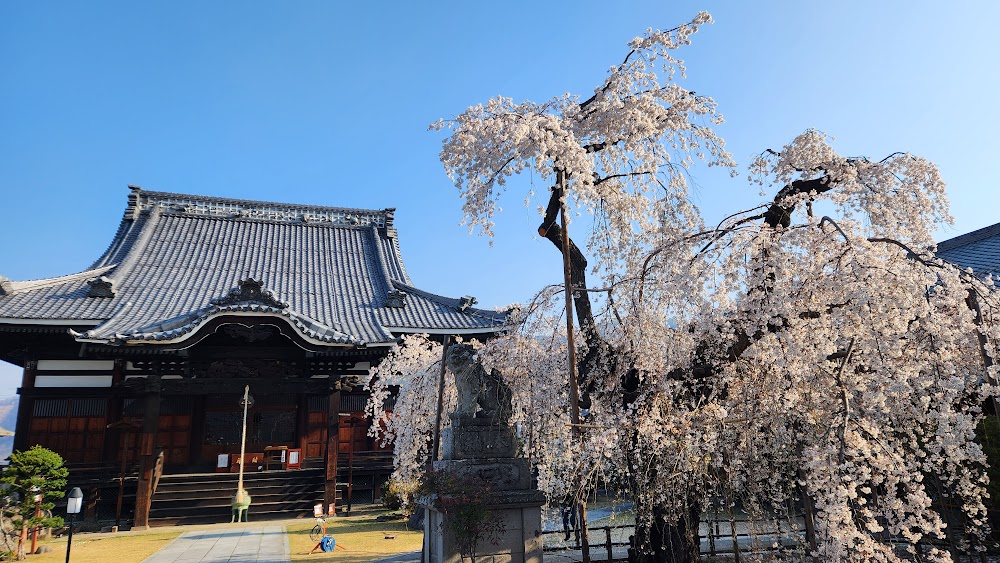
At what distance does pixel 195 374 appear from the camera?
16.6m

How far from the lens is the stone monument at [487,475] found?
756cm

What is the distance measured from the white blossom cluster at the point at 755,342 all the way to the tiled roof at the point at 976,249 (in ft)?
33.7

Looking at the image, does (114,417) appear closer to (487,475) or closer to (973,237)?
(487,475)

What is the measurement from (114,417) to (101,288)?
419cm

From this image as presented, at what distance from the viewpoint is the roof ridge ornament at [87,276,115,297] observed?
18.1m

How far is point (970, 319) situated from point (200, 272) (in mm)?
21893

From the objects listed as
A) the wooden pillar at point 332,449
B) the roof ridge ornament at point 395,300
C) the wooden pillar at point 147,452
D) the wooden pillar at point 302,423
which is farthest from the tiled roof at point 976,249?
the wooden pillar at point 147,452

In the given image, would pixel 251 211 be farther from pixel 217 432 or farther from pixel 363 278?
pixel 217 432

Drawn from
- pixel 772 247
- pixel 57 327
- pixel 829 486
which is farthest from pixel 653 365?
pixel 57 327

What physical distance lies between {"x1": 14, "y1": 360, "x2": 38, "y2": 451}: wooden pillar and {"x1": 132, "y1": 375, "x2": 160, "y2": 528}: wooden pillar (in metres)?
3.31

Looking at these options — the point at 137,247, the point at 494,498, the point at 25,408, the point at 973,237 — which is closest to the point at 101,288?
the point at 137,247

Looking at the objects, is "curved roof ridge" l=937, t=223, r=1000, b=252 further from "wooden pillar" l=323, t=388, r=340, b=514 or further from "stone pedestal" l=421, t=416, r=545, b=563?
"wooden pillar" l=323, t=388, r=340, b=514

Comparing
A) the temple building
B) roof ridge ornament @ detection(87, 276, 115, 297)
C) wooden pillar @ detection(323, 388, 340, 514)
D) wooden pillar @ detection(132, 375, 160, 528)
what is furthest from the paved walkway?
roof ridge ornament @ detection(87, 276, 115, 297)

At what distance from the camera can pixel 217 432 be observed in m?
17.6
